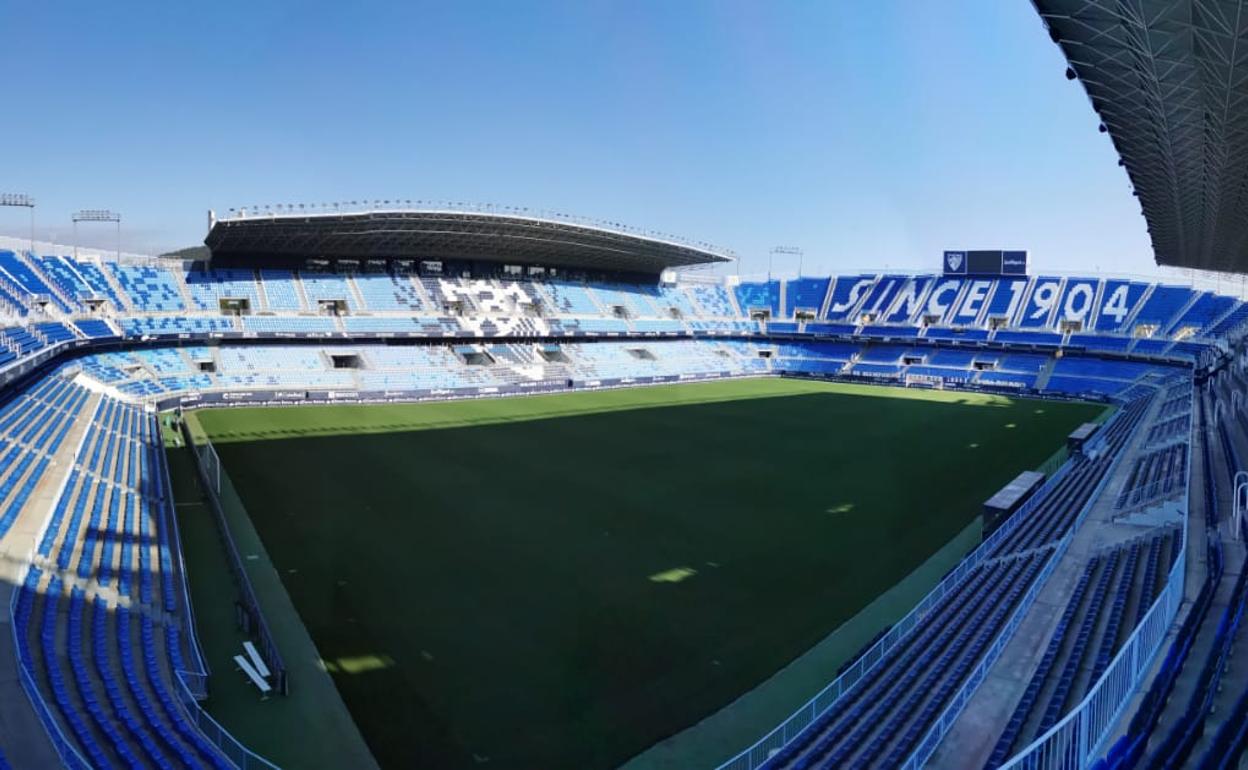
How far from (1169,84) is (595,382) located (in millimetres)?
38370

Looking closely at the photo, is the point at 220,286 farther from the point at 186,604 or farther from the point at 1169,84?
the point at 1169,84

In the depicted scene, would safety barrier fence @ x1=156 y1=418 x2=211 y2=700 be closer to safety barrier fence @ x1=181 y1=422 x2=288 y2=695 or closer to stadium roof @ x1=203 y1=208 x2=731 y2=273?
safety barrier fence @ x1=181 y1=422 x2=288 y2=695

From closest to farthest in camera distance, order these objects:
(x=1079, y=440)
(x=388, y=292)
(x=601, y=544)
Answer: (x=601, y=544) < (x=1079, y=440) < (x=388, y=292)

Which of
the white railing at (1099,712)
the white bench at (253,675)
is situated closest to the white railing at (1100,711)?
the white railing at (1099,712)

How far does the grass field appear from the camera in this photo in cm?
1126

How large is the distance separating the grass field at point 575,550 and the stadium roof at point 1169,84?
34.5 ft

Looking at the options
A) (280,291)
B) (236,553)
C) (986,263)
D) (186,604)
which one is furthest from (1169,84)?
(986,263)

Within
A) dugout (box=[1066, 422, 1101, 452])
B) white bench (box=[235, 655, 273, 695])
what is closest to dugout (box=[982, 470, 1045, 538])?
dugout (box=[1066, 422, 1101, 452])

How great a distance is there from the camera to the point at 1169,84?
14.1 meters

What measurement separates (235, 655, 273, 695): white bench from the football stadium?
0.06 metres

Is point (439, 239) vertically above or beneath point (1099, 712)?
above

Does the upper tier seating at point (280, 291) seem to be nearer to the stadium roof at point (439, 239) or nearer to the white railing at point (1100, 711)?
the stadium roof at point (439, 239)

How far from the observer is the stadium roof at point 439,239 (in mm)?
39250

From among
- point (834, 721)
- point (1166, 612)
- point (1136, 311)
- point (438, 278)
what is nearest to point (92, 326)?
point (438, 278)
